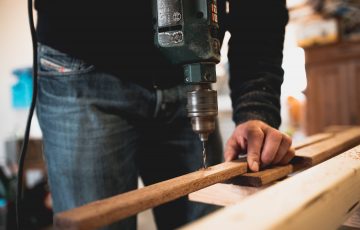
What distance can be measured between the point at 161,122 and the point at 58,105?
0.89ft

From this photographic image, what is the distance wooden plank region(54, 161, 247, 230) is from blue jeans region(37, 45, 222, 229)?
1.01ft

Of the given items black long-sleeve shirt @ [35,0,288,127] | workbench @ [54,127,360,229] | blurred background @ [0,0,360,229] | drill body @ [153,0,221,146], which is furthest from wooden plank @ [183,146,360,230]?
blurred background @ [0,0,360,229]

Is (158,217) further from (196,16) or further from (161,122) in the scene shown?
(196,16)

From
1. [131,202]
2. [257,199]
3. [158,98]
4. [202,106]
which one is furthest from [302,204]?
[158,98]

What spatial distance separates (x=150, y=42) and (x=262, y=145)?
34 centimetres

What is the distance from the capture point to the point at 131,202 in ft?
1.34

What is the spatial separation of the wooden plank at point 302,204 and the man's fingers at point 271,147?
16 centimetres

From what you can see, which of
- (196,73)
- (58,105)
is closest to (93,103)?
(58,105)

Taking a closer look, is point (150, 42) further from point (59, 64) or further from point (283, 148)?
point (283, 148)

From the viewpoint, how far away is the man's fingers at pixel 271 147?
67cm

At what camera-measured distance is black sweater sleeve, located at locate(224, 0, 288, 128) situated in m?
0.82

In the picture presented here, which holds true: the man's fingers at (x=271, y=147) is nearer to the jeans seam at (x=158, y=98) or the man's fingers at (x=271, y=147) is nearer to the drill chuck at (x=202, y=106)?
the drill chuck at (x=202, y=106)

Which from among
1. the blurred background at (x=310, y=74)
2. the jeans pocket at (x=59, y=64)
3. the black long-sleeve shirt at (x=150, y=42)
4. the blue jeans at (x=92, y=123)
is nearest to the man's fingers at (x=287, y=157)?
the black long-sleeve shirt at (x=150, y=42)

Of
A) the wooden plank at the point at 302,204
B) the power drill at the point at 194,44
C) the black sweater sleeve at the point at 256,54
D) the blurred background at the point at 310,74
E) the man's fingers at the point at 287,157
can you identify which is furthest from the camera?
the blurred background at the point at 310,74
